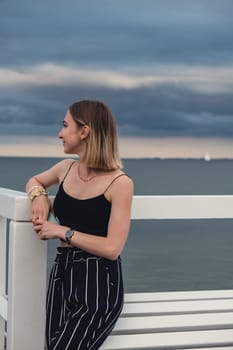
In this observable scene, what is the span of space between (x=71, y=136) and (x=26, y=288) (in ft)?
2.61

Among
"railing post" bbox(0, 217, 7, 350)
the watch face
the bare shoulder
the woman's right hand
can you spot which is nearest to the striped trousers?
the watch face

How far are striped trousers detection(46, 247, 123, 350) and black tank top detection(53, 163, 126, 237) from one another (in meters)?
0.12

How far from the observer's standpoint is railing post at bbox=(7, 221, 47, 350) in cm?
365

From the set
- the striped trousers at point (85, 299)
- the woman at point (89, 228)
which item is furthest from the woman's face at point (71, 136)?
the striped trousers at point (85, 299)

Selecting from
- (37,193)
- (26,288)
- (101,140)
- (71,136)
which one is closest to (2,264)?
(26,288)

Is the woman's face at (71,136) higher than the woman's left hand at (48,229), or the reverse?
the woman's face at (71,136)

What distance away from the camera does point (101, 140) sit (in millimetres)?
3580

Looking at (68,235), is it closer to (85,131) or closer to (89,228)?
(89,228)

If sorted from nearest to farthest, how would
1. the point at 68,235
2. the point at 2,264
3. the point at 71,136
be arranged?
1. the point at 68,235
2. the point at 71,136
3. the point at 2,264

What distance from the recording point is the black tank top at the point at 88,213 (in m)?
3.58

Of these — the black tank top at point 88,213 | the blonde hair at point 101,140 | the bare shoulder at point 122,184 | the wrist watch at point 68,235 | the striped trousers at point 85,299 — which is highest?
the blonde hair at point 101,140

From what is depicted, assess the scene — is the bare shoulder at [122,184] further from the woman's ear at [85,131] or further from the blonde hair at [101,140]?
the woman's ear at [85,131]

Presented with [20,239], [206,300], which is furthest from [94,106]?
[206,300]

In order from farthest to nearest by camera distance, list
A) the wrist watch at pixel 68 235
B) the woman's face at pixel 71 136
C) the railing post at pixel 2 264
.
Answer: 1. the railing post at pixel 2 264
2. the woman's face at pixel 71 136
3. the wrist watch at pixel 68 235
